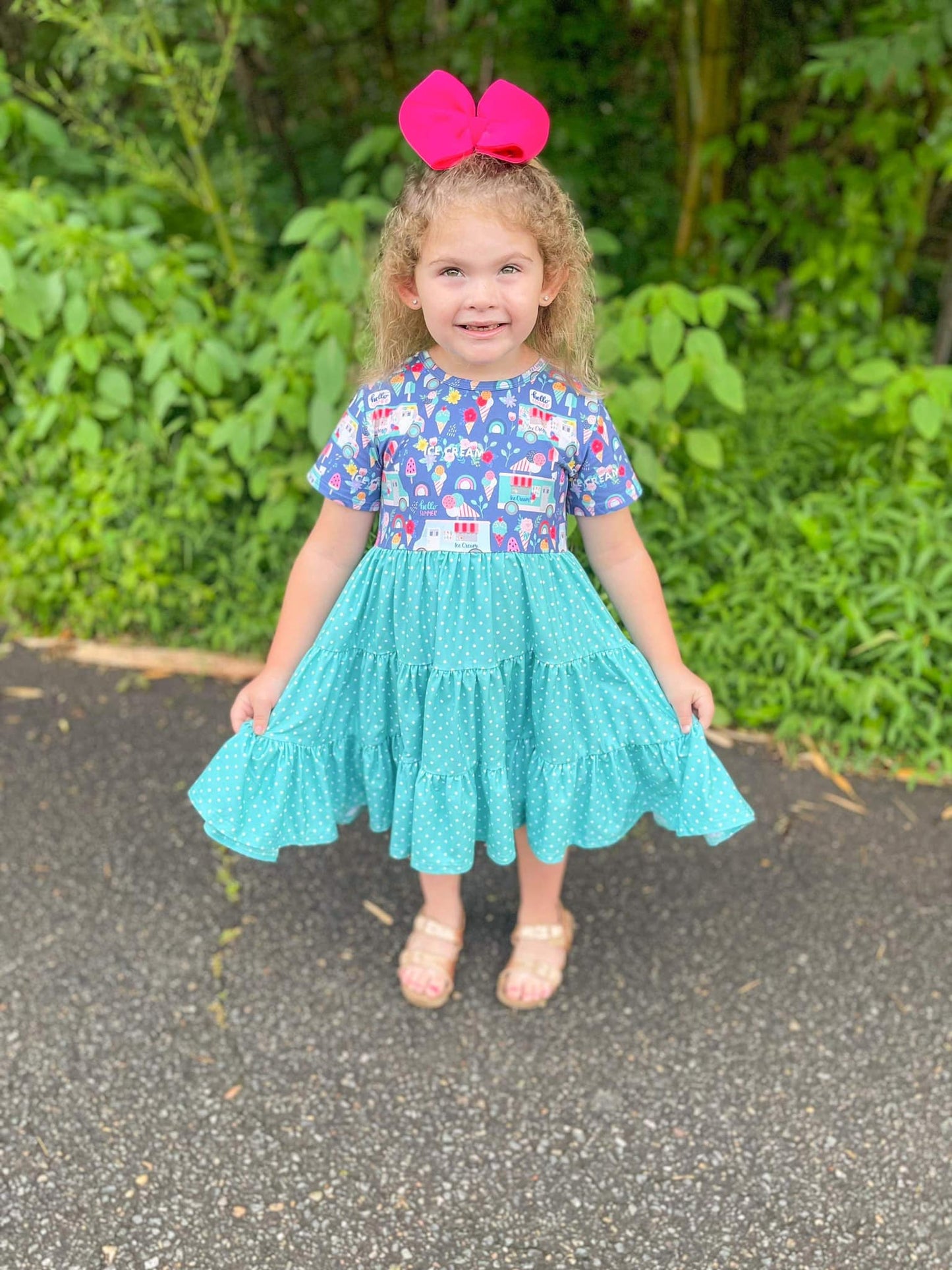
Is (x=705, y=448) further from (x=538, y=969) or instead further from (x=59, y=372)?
(x=59, y=372)

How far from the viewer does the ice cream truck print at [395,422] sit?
1.51 metres

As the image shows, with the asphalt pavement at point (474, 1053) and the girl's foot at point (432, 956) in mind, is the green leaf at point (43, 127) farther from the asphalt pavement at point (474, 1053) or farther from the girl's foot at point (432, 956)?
the girl's foot at point (432, 956)

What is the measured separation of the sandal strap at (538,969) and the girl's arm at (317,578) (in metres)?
0.68

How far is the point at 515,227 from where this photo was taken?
54.5 inches

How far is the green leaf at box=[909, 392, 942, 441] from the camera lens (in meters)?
2.67

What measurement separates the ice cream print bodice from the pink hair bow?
0.92ft

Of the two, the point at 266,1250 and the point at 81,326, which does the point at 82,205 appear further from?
the point at 266,1250

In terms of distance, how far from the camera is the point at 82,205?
10.6ft

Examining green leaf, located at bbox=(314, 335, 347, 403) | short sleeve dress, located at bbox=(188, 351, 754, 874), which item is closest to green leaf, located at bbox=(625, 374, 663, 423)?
green leaf, located at bbox=(314, 335, 347, 403)

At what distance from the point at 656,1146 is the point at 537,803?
0.55m

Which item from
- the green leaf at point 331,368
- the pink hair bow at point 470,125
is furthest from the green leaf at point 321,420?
the pink hair bow at point 470,125

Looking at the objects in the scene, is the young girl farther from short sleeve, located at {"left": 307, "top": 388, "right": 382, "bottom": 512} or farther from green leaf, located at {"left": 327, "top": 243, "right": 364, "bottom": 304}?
green leaf, located at {"left": 327, "top": 243, "right": 364, "bottom": 304}

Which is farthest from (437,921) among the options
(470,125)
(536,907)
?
(470,125)

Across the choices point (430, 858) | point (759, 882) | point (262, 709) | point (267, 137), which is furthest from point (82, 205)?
point (759, 882)
